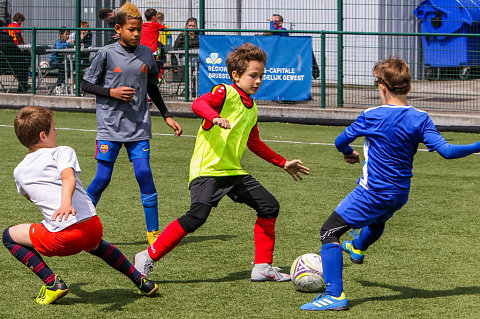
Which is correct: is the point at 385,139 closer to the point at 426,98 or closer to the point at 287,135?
the point at 287,135

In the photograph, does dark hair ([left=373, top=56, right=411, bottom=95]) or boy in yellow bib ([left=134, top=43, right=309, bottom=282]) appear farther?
boy in yellow bib ([left=134, top=43, right=309, bottom=282])

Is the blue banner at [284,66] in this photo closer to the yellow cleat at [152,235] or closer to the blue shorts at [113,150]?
the blue shorts at [113,150]

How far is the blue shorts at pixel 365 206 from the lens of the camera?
16.0 feet

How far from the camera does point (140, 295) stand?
5.12 metres

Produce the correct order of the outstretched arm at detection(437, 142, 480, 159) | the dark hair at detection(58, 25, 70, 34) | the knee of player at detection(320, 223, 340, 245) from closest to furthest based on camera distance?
the outstretched arm at detection(437, 142, 480, 159), the knee of player at detection(320, 223, 340, 245), the dark hair at detection(58, 25, 70, 34)

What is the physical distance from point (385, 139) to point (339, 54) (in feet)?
34.6

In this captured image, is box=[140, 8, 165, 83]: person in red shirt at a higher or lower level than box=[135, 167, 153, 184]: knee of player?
higher

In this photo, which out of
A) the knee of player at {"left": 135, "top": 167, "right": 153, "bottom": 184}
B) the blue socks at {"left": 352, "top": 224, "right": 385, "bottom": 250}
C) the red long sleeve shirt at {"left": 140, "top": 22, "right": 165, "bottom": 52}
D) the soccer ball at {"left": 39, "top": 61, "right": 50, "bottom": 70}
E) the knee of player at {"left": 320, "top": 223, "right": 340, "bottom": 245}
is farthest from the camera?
the soccer ball at {"left": 39, "top": 61, "right": 50, "bottom": 70}

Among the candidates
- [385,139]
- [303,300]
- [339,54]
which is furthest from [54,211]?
[339,54]

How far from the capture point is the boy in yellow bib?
526 centimetres

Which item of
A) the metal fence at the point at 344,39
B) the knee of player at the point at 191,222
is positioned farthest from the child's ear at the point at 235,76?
the metal fence at the point at 344,39

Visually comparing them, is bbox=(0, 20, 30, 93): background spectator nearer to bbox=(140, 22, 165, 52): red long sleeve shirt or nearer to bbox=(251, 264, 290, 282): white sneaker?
bbox=(140, 22, 165, 52): red long sleeve shirt

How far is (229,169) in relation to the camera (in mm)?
5348

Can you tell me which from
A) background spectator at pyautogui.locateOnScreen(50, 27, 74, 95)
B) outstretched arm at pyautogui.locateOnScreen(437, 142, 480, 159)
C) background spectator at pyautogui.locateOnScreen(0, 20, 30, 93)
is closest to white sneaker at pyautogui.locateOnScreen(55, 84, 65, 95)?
background spectator at pyautogui.locateOnScreen(50, 27, 74, 95)
